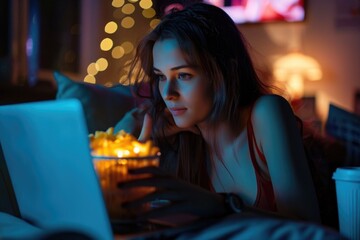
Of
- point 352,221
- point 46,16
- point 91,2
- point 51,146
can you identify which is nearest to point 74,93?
point 352,221

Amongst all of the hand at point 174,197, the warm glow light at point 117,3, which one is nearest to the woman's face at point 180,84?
the hand at point 174,197

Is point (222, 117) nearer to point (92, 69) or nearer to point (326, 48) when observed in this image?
point (92, 69)

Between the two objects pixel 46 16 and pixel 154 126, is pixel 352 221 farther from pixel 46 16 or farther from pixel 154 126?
pixel 46 16

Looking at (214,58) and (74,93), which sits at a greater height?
(214,58)

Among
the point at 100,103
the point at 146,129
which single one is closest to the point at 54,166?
the point at 146,129

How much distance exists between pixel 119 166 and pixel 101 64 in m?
5.05

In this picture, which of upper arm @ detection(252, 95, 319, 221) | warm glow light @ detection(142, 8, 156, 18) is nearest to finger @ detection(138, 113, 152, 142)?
upper arm @ detection(252, 95, 319, 221)

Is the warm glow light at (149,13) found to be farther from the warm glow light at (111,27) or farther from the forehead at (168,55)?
the forehead at (168,55)

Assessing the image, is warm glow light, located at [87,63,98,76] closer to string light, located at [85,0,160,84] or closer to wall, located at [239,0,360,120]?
string light, located at [85,0,160,84]

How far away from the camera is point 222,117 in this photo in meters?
1.52

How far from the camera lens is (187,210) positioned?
3.09 ft

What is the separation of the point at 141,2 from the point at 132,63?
437 cm

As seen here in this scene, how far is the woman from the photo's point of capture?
132 centimetres

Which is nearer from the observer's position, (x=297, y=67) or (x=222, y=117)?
(x=222, y=117)
